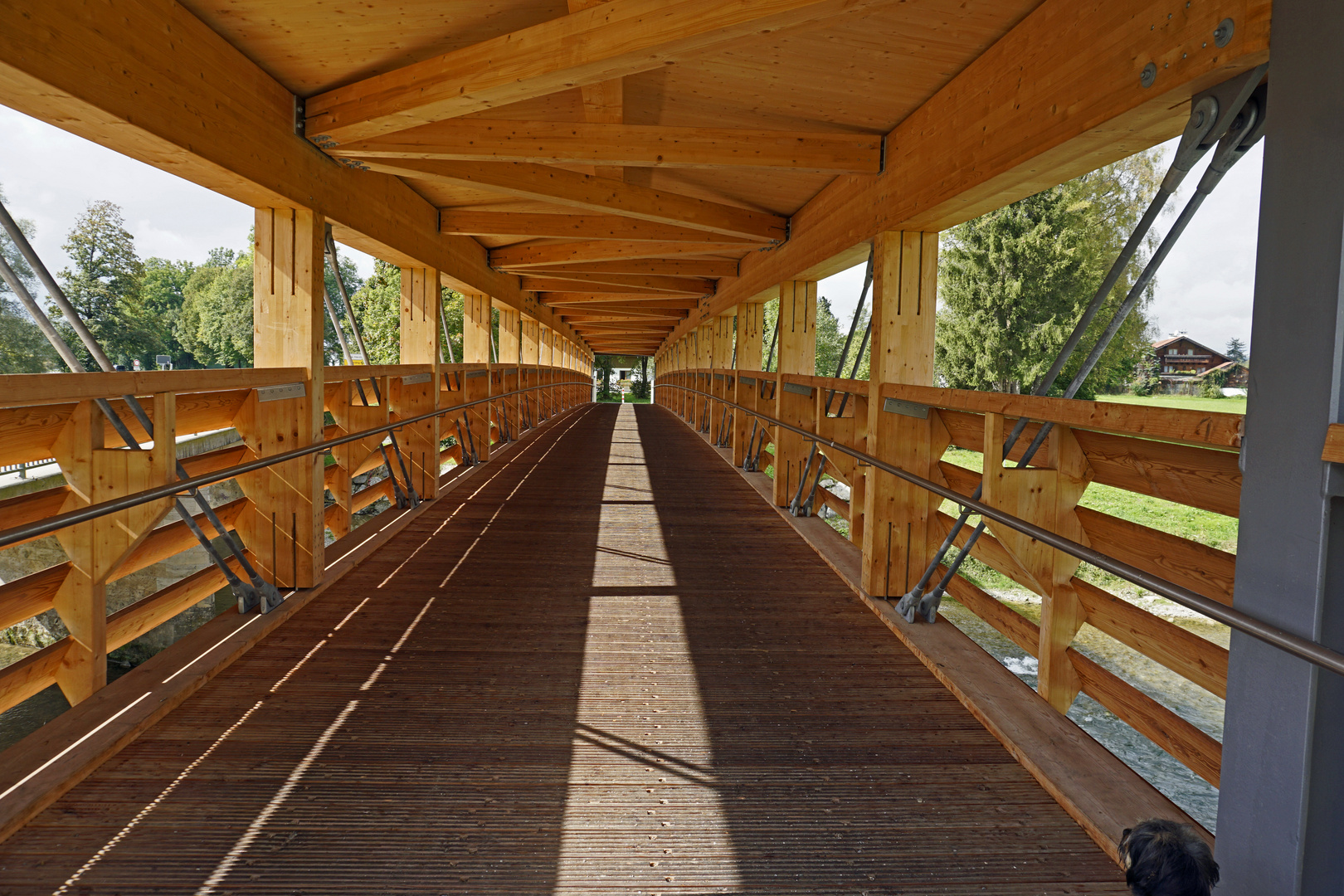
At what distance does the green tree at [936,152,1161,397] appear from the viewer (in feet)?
78.3

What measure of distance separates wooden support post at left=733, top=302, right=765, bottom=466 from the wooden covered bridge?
3.85 metres

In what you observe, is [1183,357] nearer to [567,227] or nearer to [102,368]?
[567,227]

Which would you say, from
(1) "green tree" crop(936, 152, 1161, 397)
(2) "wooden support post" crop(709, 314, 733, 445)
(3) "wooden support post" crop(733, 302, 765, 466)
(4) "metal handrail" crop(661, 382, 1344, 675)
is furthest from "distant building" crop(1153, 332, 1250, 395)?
(4) "metal handrail" crop(661, 382, 1344, 675)

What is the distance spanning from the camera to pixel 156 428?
2656 mm

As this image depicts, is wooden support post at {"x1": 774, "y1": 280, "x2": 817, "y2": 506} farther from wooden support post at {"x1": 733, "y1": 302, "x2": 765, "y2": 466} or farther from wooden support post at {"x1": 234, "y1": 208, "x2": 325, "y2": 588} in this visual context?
wooden support post at {"x1": 234, "y1": 208, "x2": 325, "y2": 588}

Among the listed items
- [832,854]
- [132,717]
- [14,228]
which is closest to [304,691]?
[132,717]

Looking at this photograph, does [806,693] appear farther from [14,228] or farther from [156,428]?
[14,228]

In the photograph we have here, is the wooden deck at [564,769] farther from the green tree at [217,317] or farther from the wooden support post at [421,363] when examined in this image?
the green tree at [217,317]

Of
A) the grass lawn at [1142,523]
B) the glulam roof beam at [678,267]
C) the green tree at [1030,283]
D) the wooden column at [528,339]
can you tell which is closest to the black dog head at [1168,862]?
the glulam roof beam at [678,267]

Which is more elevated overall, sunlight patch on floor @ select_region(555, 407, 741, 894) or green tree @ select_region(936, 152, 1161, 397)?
green tree @ select_region(936, 152, 1161, 397)

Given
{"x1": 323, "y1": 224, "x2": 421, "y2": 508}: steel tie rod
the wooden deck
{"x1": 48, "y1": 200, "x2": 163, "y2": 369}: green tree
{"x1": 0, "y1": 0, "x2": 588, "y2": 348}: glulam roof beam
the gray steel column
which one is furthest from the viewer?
{"x1": 48, "y1": 200, "x2": 163, "y2": 369}: green tree

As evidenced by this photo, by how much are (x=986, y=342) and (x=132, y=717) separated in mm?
26551

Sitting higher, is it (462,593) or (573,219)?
(573,219)

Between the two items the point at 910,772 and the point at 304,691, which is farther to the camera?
the point at 304,691
